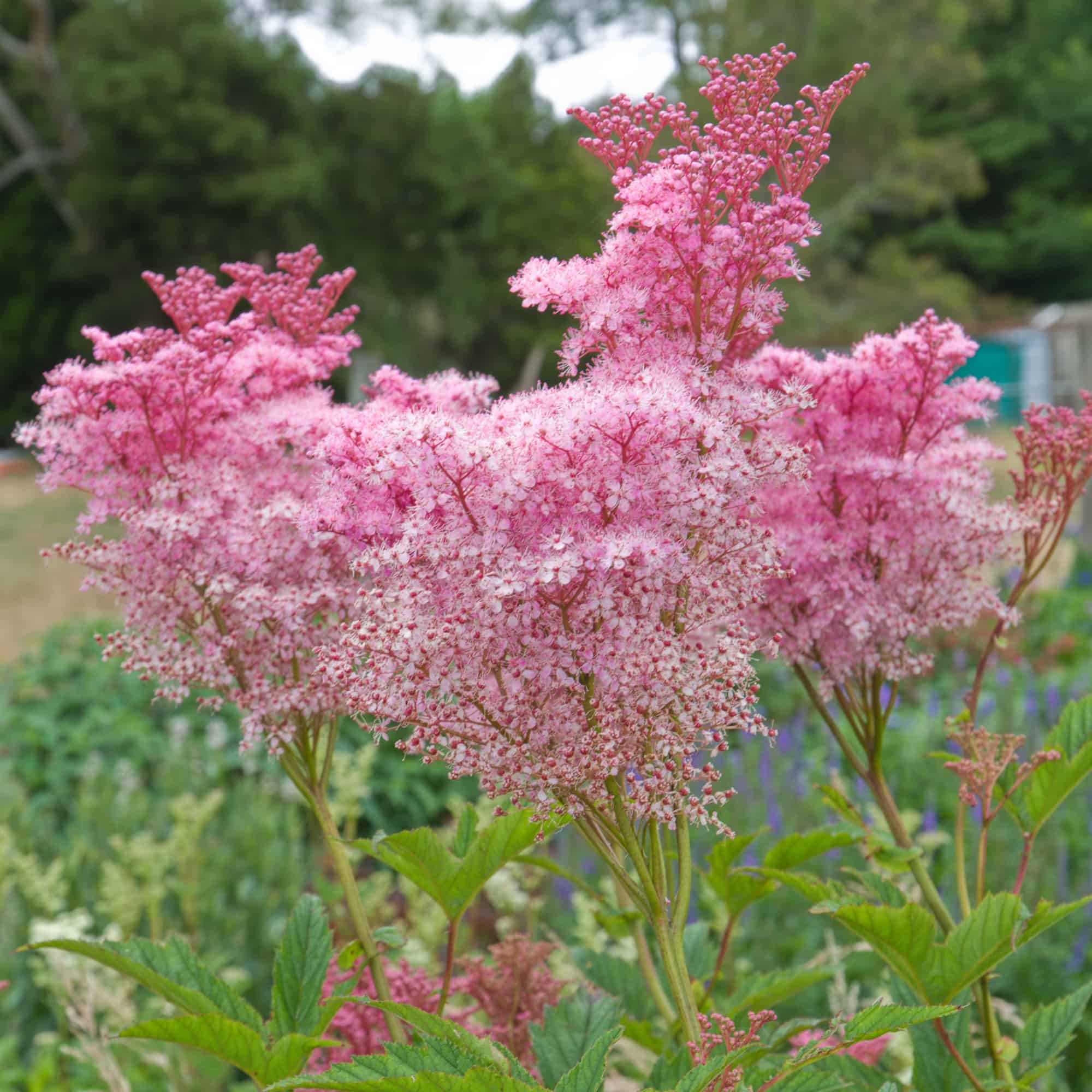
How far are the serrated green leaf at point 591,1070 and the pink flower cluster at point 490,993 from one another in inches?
22.0

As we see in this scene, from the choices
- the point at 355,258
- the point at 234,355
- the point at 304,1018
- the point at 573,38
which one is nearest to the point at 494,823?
the point at 304,1018

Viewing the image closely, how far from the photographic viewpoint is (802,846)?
1.49m

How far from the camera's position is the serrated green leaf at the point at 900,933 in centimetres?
119

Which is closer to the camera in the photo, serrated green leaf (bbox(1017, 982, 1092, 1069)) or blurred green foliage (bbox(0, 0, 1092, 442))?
serrated green leaf (bbox(1017, 982, 1092, 1069))

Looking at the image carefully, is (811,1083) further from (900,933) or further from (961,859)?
(961,859)

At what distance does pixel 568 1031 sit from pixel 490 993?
39 cm

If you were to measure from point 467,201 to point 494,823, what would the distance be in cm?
1610

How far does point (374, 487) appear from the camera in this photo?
114 centimetres

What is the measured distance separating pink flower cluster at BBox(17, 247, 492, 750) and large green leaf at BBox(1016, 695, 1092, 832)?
835 millimetres

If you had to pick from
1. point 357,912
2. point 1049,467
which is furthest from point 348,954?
point 1049,467

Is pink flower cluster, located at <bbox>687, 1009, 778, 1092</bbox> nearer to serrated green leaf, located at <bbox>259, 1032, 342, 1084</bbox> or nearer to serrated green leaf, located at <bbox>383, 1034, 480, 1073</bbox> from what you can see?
serrated green leaf, located at <bbox>383, 1034, 480, 1073</bbox>

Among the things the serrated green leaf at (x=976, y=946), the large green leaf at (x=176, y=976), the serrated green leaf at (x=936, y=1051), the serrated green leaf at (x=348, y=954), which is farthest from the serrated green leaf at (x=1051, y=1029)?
the large green leaf at (x=176, y=976)

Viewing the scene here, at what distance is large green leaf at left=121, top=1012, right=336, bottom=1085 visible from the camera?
1149 millimetres

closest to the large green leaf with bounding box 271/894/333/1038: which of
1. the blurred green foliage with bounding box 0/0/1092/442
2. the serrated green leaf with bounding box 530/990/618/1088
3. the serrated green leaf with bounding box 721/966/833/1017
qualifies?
the serrated green leaf with bounding box 530/990/618/1088
